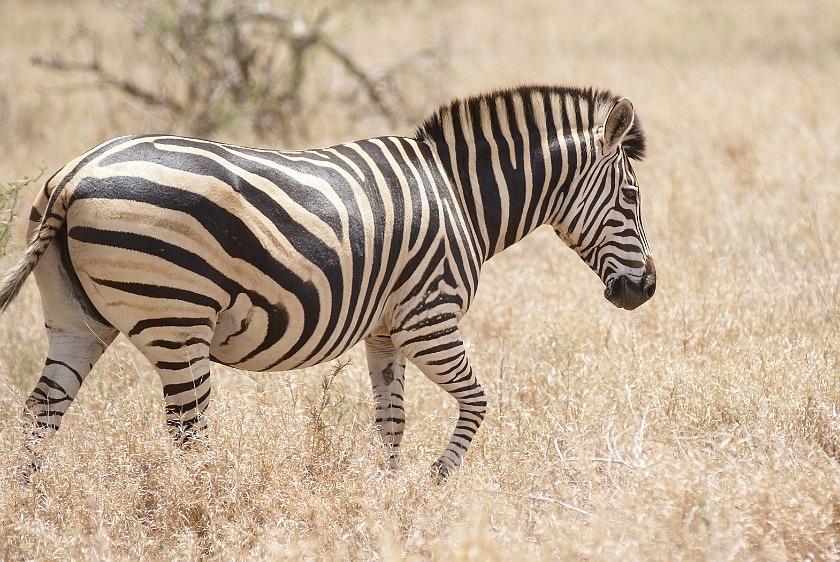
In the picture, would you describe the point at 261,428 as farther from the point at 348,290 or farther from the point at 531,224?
the point at 531,224

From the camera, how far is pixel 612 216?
5035mm

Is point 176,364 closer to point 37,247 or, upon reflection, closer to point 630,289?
point 37,247

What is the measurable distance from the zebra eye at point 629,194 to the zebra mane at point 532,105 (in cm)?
30

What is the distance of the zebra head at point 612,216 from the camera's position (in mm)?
5020

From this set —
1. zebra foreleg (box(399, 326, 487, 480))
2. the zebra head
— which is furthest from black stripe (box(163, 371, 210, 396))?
the zebra head

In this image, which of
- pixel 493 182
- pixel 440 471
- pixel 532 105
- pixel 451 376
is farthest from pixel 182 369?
pixel 532 105

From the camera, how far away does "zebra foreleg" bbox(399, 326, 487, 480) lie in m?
4.61

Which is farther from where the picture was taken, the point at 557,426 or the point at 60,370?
the point at 557,426

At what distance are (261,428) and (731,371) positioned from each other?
273 cm

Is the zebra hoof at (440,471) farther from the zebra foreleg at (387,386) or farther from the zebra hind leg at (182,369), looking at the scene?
the zebra hind leg at (182,369)

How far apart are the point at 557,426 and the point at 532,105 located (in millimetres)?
1749

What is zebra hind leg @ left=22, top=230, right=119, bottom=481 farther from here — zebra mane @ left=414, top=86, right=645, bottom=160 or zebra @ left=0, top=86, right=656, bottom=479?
zebra mane @ left=414, top=86, right=645, bottom=160

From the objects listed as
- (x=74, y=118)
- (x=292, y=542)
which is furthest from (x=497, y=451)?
(x=74, y=118)

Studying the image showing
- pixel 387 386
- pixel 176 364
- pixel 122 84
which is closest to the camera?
pixel 176 364
